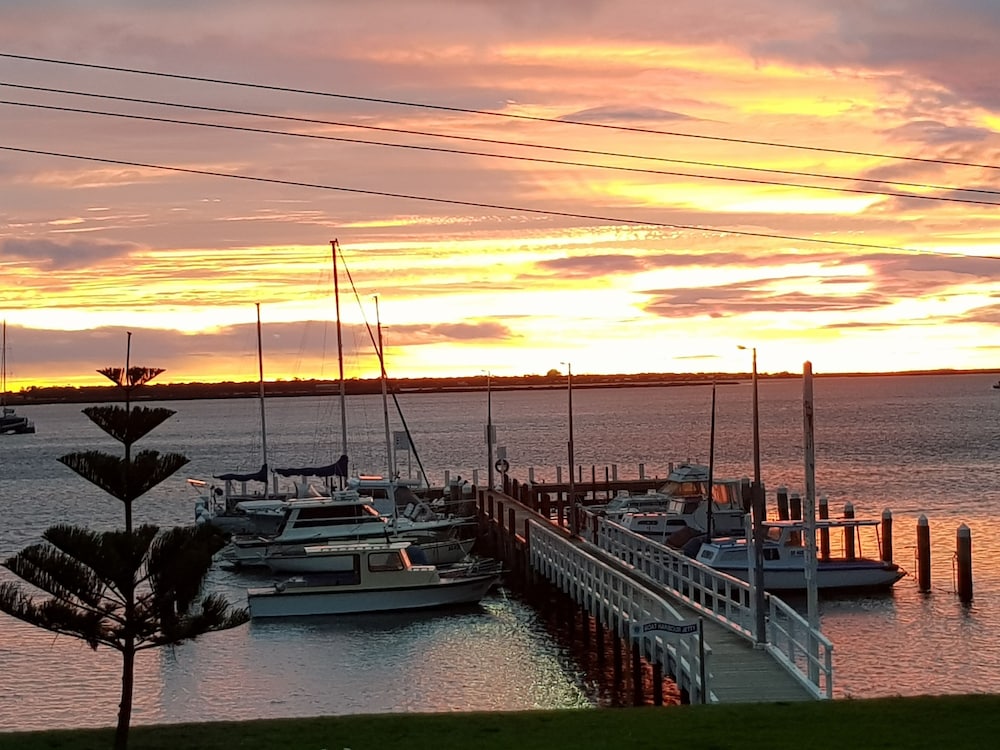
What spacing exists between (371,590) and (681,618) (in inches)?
630

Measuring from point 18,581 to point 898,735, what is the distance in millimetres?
35563

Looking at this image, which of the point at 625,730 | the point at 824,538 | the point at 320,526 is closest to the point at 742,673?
the point at 625,730

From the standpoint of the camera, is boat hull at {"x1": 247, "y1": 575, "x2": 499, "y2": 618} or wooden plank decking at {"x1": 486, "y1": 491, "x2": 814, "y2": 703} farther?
boat hull at {"x1": 247, "y1": 575, "x2": 499, "y2": 618}

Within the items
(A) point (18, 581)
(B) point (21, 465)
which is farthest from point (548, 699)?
(B) point (21, 465)

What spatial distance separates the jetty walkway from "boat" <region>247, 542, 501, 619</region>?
306cm

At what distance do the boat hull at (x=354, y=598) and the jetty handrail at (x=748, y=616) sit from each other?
4726 millimetres

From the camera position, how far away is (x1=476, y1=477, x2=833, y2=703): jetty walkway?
70.9ft

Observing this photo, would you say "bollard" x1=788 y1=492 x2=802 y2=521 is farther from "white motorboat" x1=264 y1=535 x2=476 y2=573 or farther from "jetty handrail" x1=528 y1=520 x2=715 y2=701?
"jetty handrail" x1=528 y1=520 x2=715 y2=701

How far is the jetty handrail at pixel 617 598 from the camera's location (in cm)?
2270

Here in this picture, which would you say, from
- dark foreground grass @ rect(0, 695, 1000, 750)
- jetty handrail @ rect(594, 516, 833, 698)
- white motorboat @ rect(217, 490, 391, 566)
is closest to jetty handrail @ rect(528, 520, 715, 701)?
jetty handrail @ rect(594, 516, 833, 698)

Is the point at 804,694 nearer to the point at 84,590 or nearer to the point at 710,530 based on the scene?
the point at 84,590

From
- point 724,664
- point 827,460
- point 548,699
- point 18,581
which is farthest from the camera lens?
point 827,460

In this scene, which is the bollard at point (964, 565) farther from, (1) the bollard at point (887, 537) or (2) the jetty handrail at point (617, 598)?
(2) the jetty handrail at point (617, 598)

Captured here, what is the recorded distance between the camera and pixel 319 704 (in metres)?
27.9
